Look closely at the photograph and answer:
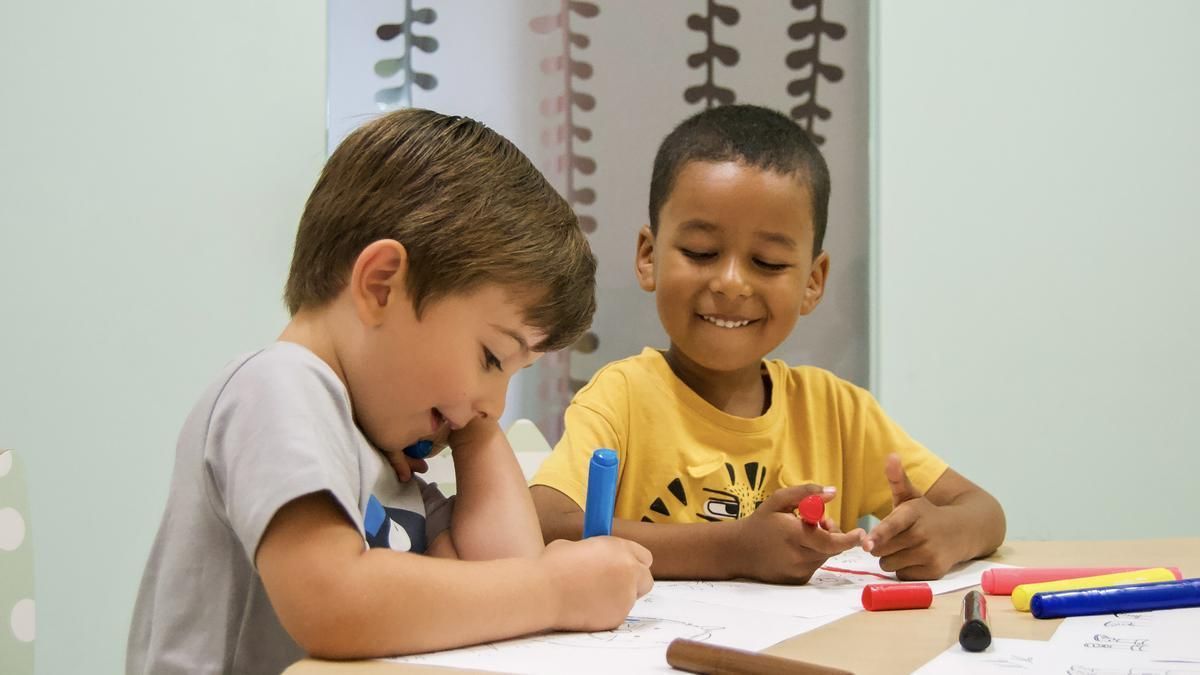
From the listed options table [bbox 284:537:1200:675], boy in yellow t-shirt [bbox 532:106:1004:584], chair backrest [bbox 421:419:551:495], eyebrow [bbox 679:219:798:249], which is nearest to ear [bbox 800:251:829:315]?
boy in yellow t-shirt [bbox 532:106:1004:584]

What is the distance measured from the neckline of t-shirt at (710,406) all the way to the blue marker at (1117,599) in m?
0.51

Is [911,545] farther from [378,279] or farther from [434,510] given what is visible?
[378,279]

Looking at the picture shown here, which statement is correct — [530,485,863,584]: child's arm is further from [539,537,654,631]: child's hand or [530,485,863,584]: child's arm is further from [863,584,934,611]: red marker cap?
[539,537,654,631]: child's hand

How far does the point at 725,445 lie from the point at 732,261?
0.69 ft

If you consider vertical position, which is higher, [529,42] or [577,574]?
[529,42]

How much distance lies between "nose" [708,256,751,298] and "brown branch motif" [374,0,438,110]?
1.95 feet

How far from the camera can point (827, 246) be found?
159 centimetres

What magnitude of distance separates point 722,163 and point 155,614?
79 centimetres

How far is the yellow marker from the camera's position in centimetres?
74

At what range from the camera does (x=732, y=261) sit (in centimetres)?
121

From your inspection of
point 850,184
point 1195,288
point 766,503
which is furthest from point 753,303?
point 1195,288

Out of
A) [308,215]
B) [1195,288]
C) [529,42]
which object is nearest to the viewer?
[308,215]

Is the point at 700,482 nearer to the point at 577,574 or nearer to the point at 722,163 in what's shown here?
the point at 722,163

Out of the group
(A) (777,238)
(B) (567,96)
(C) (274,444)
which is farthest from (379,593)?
(B) (567,96)
